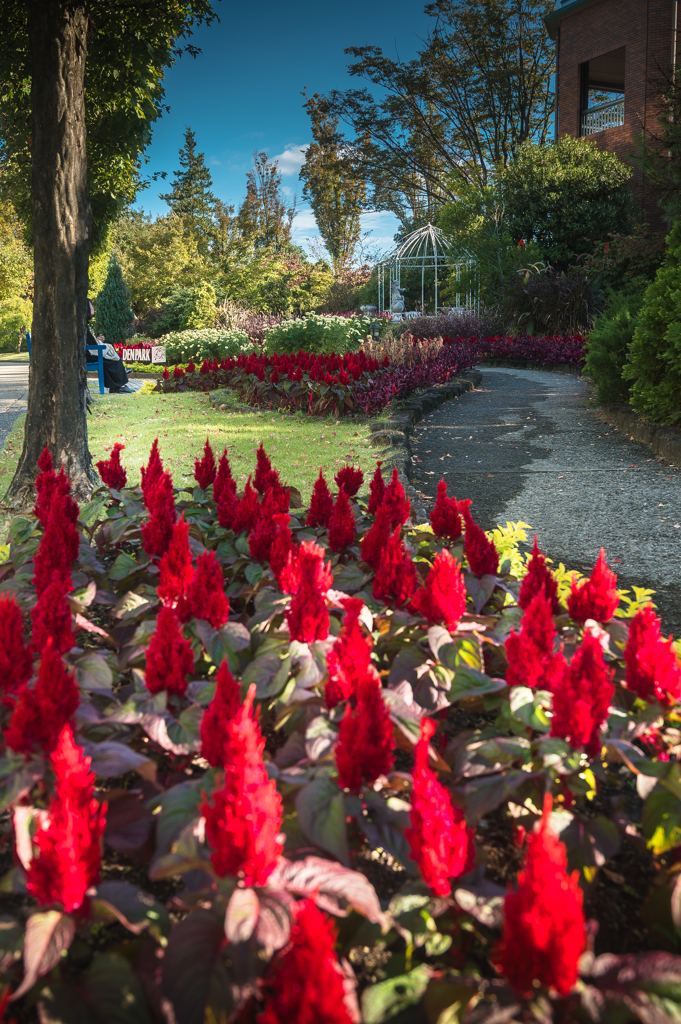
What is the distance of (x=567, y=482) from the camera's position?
6297mm

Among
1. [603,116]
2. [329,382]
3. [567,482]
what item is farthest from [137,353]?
[567,482]

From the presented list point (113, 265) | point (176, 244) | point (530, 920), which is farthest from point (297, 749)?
point (176, 244)

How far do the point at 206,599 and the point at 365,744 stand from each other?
2.42 ft

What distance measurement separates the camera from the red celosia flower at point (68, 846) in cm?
98

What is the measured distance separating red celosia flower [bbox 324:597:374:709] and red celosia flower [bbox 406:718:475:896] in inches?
13.8

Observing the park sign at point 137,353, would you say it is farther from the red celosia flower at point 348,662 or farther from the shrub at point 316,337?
the red celosia flower at point 348,662

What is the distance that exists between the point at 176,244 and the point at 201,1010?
40.8 meters

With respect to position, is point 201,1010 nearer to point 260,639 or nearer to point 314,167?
point 260,639

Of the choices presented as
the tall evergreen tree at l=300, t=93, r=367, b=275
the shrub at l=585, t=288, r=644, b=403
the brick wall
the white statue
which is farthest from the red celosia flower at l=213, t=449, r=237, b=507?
the tall evergreen tree at l=300, t=93, r=367, b=275

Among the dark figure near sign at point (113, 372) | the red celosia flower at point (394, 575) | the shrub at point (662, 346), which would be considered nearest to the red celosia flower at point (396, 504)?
the red celosia flower at point (394, 575)

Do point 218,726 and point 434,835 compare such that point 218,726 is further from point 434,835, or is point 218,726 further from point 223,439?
point 223,439

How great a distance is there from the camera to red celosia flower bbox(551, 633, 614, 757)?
1.31 metres

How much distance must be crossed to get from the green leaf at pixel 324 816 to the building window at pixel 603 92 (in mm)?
26166

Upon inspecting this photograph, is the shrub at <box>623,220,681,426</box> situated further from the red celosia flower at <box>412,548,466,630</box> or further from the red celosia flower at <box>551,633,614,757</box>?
the red celosia flower at <box>551,633,614,757</box>
